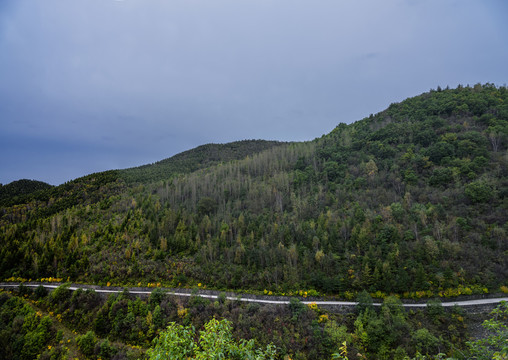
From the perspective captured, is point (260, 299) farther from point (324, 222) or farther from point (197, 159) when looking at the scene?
point (197, 159)

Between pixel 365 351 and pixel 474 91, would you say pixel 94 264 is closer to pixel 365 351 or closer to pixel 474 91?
pixel 365 351

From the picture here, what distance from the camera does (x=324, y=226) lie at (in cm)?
4203

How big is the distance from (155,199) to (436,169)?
64236mm

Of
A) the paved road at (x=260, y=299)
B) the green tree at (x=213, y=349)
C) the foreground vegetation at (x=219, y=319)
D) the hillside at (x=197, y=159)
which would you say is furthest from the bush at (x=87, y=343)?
the hillside at (x=197, y=159)

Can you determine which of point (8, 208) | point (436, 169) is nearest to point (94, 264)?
point (8, 208)

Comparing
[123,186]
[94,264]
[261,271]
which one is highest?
[123,186]

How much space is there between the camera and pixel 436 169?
4706 cm

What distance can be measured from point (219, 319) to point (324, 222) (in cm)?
2487

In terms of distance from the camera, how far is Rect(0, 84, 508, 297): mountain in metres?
32.5

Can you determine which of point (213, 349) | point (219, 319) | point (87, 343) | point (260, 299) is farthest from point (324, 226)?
point (213, 349)

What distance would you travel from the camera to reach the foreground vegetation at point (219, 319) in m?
23.5

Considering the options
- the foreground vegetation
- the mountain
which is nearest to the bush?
A: the foreground vegetation

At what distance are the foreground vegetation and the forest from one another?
22.8 inches

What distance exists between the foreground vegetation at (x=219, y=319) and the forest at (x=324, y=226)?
580 mm
